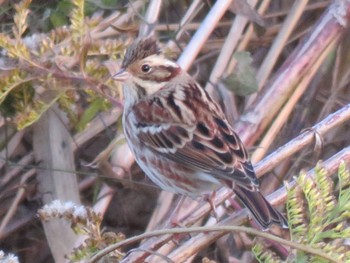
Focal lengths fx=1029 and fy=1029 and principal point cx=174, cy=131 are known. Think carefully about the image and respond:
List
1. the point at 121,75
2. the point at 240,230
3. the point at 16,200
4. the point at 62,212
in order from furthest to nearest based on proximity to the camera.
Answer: the point at 16,200, the point at 121,75, the point at 62,212, the point at 240,230

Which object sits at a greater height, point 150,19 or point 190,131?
point 150,19

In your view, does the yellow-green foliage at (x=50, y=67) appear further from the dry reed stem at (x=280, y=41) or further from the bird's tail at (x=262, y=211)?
the bird's tail at (x=262, y=211)

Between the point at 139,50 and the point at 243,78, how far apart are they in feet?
1.88

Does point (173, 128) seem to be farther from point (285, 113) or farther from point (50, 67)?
point (285, 113)

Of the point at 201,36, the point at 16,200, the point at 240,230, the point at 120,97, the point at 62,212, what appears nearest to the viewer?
the point at 240,230

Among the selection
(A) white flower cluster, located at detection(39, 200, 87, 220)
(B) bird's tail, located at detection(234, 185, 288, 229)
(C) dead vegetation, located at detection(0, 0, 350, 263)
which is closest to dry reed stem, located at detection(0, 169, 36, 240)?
(C) dead vegetation, located at detection(0, 0, 350, 263)

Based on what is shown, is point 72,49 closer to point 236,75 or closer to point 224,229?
point 236,75

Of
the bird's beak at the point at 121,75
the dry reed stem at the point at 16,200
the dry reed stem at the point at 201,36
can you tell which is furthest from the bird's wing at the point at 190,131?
the dry reed stem at the point at 16,200

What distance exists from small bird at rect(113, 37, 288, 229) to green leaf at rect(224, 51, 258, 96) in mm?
299

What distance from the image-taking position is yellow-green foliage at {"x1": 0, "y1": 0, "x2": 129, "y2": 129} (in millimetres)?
3002

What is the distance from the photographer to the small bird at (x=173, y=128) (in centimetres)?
291

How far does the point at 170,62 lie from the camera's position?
315cm

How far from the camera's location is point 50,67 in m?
3.09

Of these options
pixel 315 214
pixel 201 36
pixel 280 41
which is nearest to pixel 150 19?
pixel 201 36
